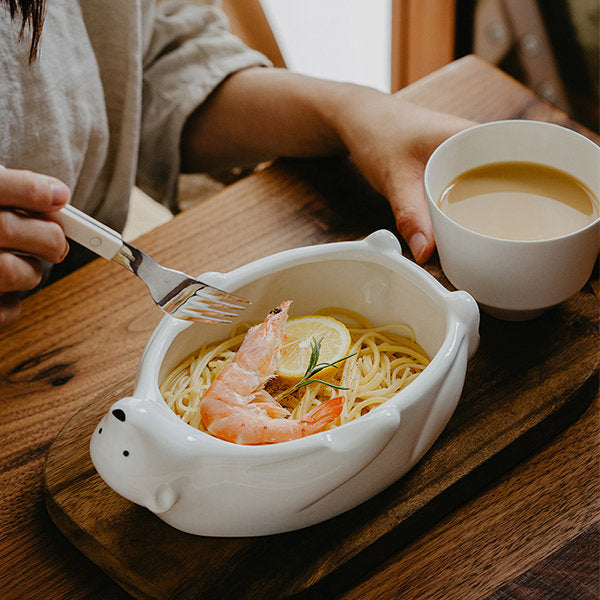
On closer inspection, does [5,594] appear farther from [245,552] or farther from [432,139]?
[432,139]

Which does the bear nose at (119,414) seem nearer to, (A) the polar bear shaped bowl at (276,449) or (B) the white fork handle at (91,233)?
(A) the polar bear shaped bowl at (276,449)

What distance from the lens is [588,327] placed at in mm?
898

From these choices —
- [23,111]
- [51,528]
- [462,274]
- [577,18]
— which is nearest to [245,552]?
[51,528]

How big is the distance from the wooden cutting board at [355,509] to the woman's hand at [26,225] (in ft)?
0.63

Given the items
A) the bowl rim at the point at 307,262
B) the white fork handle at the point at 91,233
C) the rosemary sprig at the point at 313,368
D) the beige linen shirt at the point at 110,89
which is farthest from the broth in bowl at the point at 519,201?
the beige linen shirt at the point at 110,89

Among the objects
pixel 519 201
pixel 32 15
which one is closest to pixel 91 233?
pixel 32 15

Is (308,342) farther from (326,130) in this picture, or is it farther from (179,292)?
(326,130)

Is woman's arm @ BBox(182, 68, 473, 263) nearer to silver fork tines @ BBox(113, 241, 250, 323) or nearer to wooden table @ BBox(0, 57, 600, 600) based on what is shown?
wooden table @ BBox(0, 57, 600, 600)

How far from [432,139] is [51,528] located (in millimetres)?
710

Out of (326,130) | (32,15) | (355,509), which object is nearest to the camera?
(355,509)

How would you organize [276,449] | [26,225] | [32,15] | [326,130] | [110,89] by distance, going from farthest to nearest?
[110,89]
[326,130]
[32,15]
[26,225]
[276,449]

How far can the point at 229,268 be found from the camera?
1043 millimetres

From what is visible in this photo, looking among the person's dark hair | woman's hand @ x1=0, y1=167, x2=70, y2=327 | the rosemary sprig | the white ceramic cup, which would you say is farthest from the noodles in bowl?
the person's dark hair

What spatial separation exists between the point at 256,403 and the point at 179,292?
16 centimetres
